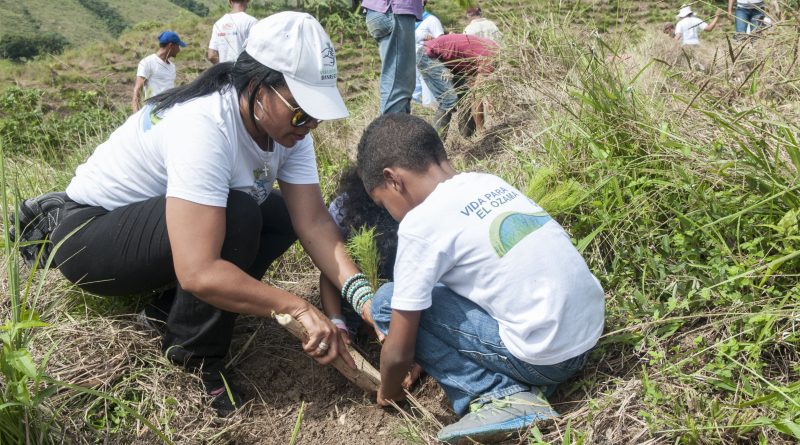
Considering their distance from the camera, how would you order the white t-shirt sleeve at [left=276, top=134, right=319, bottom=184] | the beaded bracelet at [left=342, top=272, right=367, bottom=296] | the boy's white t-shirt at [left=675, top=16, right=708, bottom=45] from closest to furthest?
the beaded bracelet at [left=342, top=272, right=367, bottom=296]
the white t-shirt sleeve at [left=276, top=134, right=319, bottom=184]
the boy's white t-shirt at [left=675, top=16, right=708, bottom=45]

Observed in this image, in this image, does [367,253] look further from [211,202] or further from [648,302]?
[648,302]

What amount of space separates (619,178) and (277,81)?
4.29 ft

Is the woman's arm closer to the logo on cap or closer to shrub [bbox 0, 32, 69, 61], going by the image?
the logo on cap

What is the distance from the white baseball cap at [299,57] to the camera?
1.93 metres

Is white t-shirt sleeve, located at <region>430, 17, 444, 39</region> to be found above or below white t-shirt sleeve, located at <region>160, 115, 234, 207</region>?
below

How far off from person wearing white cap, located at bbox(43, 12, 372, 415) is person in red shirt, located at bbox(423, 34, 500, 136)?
1.86 m

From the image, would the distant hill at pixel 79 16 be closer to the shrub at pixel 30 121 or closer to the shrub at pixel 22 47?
the shrub at pixel 22 47

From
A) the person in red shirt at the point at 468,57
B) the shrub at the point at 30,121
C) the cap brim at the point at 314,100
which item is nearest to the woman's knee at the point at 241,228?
the cap brim at the point at 314,100

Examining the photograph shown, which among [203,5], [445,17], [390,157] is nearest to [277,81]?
[390,157]

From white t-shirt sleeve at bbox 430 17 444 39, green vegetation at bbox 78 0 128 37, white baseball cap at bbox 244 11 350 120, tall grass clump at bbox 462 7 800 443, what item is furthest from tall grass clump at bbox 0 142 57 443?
green vegetation at bbox 78 0 128 37

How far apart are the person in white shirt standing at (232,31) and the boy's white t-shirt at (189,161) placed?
3.37 m

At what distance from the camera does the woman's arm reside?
188 centimetres

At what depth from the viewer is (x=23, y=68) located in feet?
48.3

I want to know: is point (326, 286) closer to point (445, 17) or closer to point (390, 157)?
point (390, 157)
